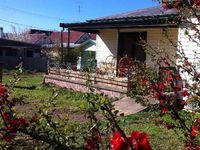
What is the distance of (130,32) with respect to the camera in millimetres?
14227

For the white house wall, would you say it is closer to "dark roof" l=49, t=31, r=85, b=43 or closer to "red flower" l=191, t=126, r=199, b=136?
"red flower" l=191, t=126, r=199, b=136

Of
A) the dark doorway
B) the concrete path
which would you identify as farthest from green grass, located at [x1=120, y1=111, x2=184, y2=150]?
the dark doorway

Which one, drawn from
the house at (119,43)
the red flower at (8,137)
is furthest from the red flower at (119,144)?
the house at (119,43)

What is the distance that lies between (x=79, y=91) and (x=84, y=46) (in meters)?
8.78

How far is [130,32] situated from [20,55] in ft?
72.3

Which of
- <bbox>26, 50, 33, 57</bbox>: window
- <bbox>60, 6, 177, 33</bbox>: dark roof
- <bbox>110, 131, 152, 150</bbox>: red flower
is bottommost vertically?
<bbox>110, 131, 152, 150</bbox>: red flower

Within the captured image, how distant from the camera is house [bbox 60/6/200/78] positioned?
1167 cm

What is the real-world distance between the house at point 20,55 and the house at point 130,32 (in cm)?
1371

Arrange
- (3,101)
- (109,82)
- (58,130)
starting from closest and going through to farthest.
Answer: (58,130) → (3,101) → (109,82)

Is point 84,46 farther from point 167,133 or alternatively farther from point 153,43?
point 167,133

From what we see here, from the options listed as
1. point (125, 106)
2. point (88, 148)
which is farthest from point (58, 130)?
point (125, 106)

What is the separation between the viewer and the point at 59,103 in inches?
404

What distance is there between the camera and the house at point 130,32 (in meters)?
11.7

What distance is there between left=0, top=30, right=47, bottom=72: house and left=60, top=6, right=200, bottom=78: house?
45.0 feet
